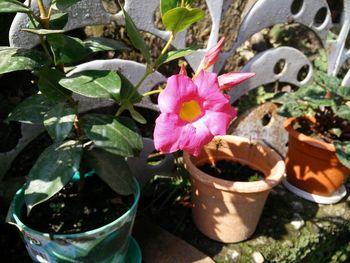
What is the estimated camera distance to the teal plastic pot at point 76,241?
0.95 meters

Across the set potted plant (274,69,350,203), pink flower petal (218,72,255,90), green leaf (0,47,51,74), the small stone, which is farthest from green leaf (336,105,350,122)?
green leaf (0,47,51,74)

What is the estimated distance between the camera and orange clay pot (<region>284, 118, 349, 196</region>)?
1574 millimetres

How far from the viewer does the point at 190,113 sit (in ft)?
2.89

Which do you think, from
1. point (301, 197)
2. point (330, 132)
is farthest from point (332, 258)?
point (330, 132)

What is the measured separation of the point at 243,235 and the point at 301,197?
1.48 ft

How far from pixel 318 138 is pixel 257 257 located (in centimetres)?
60

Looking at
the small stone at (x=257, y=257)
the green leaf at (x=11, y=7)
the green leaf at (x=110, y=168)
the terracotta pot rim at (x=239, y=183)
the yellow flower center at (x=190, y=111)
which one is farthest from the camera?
the small stone at (x=257, y=257)

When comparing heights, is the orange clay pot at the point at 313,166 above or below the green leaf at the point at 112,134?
below

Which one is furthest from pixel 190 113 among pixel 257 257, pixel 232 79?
pixel 257 257

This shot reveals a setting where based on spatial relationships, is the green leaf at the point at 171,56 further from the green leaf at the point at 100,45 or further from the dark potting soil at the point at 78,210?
the dark potting soil at the point at 78,210

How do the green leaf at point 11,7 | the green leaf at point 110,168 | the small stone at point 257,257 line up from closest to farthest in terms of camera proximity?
the green leaf at point 11,7 < the green leaf at point 110,168 < the small stone at point 257,257

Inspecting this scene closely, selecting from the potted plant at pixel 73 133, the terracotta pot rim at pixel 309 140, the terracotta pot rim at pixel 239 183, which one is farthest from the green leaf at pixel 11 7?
the terracotta pot rim at pixel 309 140

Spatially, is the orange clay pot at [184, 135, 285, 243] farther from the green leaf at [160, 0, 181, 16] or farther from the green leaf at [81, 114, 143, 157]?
the green leaf at [160, 0, 181, 16]

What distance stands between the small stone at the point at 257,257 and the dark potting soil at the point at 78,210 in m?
0.53
